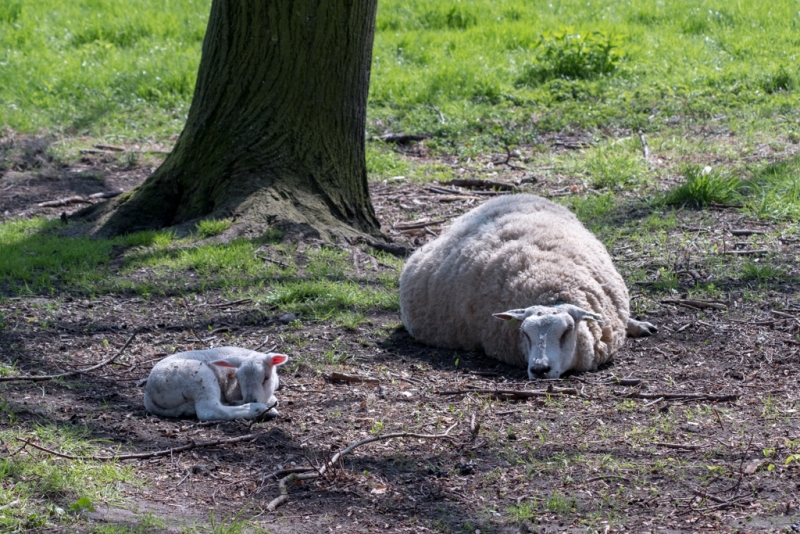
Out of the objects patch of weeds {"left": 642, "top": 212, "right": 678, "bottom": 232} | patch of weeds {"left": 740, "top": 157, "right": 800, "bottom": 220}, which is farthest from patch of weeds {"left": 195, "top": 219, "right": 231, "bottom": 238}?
patch of weeds {"left": 740, "top": 157, "right": 800, "bottom": 220}

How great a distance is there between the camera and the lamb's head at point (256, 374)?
4719 millimetres

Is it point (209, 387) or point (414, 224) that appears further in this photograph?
point (414, 224)

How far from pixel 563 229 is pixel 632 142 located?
16.1 feet

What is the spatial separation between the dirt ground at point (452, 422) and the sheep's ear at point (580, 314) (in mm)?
346

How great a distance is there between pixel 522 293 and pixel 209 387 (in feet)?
7.05

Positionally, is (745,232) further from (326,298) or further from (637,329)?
(326,298)

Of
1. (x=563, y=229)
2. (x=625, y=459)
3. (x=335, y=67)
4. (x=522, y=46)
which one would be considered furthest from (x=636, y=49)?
(x=625, y=459)

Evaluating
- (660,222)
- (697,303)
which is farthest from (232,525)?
(660,222)

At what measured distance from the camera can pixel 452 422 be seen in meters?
4.65

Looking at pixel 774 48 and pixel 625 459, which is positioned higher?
pixel 774 48

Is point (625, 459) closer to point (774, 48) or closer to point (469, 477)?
point (469, 477)

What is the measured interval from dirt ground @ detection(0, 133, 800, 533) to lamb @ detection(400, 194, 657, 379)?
0.14 metres

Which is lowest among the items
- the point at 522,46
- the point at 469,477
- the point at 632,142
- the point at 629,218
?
the point at 469,477

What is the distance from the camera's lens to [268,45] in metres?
7.60
